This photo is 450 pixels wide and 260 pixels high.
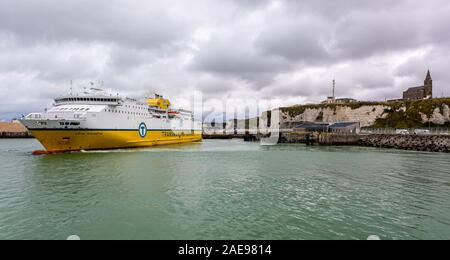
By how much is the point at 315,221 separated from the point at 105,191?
10.5 metres

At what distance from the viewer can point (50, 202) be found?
1055cm

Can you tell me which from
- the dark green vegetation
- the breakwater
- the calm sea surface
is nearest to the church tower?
the dark green vegetation

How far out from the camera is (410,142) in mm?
44188

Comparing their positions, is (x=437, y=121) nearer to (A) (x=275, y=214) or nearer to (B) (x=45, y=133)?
(A) (x=275, y=214)

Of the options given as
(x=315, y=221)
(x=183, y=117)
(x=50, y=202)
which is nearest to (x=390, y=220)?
(x=315, y=221)

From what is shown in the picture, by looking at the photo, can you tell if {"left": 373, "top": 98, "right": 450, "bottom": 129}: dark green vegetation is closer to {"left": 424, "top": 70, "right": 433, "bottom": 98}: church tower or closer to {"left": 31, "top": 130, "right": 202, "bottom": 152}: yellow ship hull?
{"left": 424, "top": 70, "right": 433, "bottom": 98}: church tower

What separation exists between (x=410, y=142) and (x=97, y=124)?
5507 cm

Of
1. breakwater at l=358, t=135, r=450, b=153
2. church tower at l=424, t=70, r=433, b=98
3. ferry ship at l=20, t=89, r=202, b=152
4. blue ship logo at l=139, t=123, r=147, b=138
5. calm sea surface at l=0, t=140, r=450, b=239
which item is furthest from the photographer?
church tower at l=424, t=70, r=433, b=98

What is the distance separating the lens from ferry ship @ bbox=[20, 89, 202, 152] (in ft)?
92.9

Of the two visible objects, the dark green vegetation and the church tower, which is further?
the church tower

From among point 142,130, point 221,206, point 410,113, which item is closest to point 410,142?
point 221,206

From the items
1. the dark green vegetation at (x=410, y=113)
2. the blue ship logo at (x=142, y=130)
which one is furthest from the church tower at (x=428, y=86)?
the blue ship logo at (x=142, y=130)

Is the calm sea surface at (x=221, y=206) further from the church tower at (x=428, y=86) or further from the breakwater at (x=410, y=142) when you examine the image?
the church tower at (x=428, y=86)

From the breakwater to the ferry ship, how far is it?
148 feet
